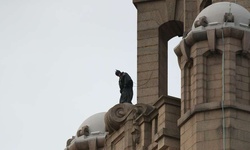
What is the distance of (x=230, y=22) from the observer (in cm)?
6869

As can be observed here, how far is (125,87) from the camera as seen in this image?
7631 cm

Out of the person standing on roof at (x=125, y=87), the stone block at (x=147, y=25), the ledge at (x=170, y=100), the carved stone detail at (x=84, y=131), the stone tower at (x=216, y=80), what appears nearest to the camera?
the stone tower at (x=216, y=80)

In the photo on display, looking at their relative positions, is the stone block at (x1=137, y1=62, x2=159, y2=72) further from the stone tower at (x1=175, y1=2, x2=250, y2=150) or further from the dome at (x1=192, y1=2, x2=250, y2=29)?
the dome at (x1=192, y1=2, x2=250, y2=29)

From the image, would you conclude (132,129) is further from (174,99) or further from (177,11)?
(177,11)

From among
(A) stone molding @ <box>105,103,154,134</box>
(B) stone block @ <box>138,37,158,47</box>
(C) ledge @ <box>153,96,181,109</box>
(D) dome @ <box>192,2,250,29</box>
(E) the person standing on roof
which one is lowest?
(A) stone molding @ <box>105,103,154,134</box>

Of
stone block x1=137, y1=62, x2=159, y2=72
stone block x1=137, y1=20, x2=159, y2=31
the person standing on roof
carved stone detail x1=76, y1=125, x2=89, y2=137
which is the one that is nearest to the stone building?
the person standing on roof

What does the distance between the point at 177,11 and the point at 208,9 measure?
866 cm

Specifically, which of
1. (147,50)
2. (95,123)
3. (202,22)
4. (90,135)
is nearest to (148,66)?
(147,50)

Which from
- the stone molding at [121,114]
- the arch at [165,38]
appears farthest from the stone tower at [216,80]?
the arch at [165,38]

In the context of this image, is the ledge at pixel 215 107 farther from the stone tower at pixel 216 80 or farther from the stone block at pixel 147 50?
the stone block at pixel 147 50

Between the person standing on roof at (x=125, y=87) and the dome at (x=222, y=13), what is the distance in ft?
23.7

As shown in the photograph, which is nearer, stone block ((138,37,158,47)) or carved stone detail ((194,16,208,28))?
carved stone detail ((194,16,208,28))

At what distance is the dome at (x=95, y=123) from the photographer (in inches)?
3046

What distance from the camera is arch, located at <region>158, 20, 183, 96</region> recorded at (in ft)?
254
